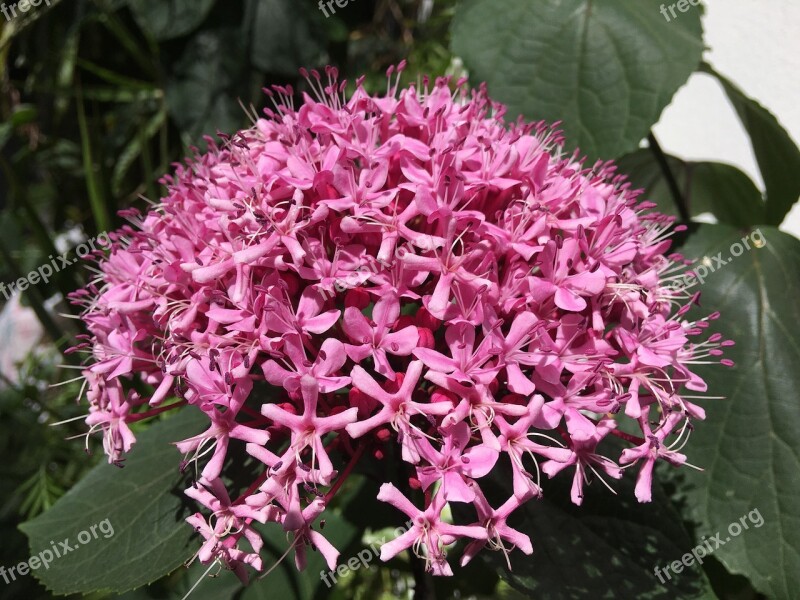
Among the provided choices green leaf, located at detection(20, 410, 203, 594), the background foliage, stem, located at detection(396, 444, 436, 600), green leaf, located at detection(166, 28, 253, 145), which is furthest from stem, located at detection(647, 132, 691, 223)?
green leaf, located at detection(166, 28, 253, 145)

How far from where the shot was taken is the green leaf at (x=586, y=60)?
82cm

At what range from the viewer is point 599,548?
664 mm

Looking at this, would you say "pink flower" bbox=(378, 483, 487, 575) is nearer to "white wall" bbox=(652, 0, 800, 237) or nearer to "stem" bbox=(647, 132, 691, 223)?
"stem" bbox=(647, 132, 691, 223)

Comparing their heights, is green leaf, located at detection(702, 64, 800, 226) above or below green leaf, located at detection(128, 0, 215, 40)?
below

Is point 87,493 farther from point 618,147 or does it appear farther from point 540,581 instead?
point 618,147

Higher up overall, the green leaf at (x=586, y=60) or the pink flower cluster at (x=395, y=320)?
the green leaf at (x=586, y=60)

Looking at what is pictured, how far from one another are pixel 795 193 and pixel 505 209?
633 mm

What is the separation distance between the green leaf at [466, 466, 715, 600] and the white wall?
0.88m

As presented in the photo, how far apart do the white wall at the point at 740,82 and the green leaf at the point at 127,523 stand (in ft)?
3.74

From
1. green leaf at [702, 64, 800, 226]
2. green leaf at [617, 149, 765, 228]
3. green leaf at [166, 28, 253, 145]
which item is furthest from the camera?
green leaf at [166, 28, 253, 145]

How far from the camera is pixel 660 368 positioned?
1.90 feet

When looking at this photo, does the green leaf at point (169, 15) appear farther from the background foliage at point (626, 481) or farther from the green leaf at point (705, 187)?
the green leaf at point (705, 187)

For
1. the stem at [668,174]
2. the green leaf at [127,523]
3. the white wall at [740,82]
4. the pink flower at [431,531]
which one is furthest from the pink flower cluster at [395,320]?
the white wall at [740,82]

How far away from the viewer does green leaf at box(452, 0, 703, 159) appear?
0.82 metres
